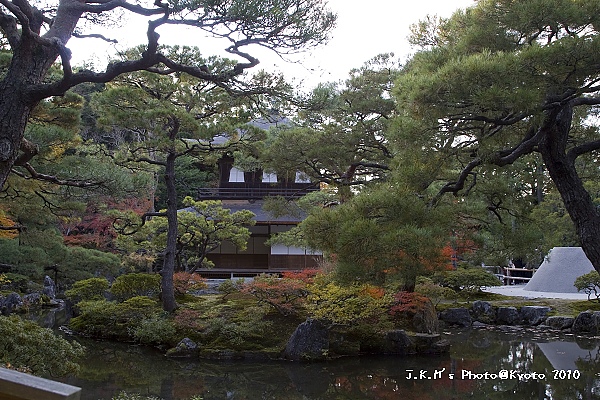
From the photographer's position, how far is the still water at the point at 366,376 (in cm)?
640

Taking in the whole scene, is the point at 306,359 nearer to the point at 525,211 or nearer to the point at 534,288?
the point at 525,211

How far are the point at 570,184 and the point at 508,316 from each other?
23.3 ft

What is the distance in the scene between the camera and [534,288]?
1523 cm

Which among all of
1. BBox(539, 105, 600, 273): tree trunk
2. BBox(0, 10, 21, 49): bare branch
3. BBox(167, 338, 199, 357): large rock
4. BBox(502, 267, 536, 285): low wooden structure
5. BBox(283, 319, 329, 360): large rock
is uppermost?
BBox(0, 10, 21, 49): bare branch

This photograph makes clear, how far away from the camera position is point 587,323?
10.7 meters

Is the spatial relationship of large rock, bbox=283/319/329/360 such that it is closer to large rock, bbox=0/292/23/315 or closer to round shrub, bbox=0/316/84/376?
round shrub, bbox=0/316/84/376

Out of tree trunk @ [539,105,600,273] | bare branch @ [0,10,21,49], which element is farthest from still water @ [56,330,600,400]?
bare branch @ [0,10,21,49]

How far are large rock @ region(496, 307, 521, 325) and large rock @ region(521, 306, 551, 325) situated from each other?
13 centimetres

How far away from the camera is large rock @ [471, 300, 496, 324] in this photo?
475 inches

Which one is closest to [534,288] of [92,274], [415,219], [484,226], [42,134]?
[484,226]

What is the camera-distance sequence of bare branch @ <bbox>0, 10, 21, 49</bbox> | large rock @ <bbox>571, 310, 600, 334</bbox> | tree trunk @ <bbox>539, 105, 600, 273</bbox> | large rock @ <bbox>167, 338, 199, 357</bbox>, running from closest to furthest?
bare branch @ <bbox>0, 10, 21, 49</bbox>
tree trunk @ <bbox>539, 105, 600, 273</bbox>
large rock @ <bbox>167, 338, 199, 357</bbox>
large rock @ <bbox>571, 310, 600, 334</bbox>

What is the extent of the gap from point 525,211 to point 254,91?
14.7 ft

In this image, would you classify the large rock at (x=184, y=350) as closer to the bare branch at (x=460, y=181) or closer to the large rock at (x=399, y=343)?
the large rock at (x=399, y=343)

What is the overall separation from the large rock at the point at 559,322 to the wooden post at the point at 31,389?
11.5 meters
